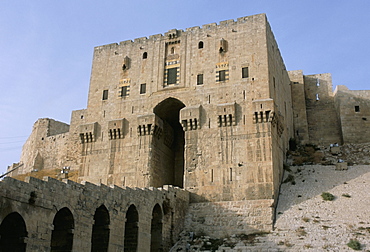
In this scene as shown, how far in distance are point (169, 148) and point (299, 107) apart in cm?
1319

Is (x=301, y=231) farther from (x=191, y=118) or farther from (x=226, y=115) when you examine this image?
(x=191, y=118)

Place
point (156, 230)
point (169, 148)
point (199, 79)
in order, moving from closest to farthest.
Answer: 1. point (156, 230)
2. point (199, 79)
3. point (169, 148)

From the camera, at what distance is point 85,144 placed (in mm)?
27281

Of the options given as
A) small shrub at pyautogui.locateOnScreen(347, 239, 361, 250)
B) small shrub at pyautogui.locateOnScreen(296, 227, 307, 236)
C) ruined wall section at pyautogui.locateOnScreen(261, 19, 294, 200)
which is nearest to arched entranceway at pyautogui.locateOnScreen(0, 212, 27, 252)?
small shrub at pyautogui.locateOnScreen(296, 227, 307, 236)

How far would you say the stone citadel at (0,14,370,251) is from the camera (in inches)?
703

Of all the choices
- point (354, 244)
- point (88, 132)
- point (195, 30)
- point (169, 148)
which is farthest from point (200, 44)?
point (354, 244)

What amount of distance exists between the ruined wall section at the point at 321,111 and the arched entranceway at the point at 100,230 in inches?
894

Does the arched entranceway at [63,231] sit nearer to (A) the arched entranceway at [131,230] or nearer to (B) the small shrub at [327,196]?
(A) the arched entranceway at [131,230]

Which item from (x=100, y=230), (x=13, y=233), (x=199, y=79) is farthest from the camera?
(x=199, y=79)

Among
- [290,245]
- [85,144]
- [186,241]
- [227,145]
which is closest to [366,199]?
[290,245]

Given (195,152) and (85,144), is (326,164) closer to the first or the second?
(195,152)

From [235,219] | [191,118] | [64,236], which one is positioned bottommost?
[64,236]

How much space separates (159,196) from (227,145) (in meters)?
5.43

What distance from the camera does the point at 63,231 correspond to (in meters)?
15.1
